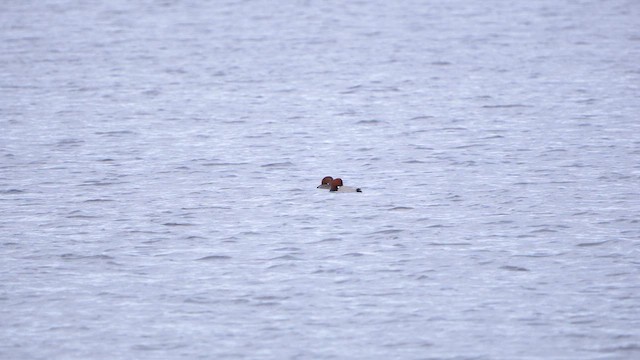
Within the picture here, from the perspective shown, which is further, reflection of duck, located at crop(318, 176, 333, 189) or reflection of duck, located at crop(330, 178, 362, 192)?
reflection of duck, located at crop(318, 176, 333, 189)

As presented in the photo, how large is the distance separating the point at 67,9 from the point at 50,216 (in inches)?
1031

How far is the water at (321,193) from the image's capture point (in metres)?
16.3

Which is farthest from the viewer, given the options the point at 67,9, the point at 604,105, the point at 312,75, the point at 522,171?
the point at 67,9

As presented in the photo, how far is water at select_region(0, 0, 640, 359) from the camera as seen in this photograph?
53.4 feet

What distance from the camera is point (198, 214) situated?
21469 mm

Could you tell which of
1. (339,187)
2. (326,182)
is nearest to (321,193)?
(326,182)

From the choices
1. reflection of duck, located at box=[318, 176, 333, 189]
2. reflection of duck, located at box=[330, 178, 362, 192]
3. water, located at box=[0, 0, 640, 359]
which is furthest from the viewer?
reflection of duck, located at box=[318, 176, 333, 189]

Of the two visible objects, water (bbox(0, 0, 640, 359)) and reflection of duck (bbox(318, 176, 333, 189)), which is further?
reflection of duck (bbox(318, 176, 333, 189))

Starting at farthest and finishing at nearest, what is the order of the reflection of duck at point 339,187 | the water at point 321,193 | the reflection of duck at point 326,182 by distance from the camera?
the reflection of duck at point 326,182 → the reflection of duck at point 339,187 → the water at point 321,193

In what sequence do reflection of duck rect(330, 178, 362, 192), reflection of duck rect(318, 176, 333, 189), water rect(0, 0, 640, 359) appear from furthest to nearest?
1. reflection of duck rect(318, 176, 333, 189)
2. reflection of duck rect(330, 178, 362, 192)
3. water rect(0, 0, 640, 359)

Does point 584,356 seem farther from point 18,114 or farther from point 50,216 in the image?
point 18,114

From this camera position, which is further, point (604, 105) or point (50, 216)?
point (604, 105)

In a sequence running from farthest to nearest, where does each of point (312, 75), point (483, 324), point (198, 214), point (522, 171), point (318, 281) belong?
point (312, 75)
point (522, 171)
point (198, 214)
point (318, 281)
point (483, 324)

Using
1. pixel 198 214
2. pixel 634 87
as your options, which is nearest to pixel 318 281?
pixel 198 214
